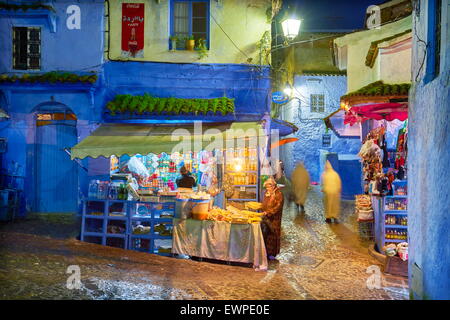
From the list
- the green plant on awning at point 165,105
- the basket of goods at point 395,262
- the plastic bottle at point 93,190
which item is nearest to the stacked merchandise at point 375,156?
the basket of goods at point 395,262

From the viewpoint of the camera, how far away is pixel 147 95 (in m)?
Answer: 14.2

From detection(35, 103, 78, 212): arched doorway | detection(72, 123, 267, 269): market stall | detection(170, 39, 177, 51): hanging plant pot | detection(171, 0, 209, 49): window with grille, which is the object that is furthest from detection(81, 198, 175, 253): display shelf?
detection(171, 0, 209, 49): window with grille

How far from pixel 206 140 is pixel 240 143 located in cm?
96

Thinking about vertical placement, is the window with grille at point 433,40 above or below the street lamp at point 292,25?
below

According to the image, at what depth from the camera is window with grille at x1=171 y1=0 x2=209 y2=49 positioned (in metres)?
14.5

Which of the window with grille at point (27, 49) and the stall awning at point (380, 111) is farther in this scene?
the window with grille at point (27, 49)

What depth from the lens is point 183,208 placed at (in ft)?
31.1

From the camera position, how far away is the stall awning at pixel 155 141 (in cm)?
1015

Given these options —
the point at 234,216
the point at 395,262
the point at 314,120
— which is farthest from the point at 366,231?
the point at 314,120

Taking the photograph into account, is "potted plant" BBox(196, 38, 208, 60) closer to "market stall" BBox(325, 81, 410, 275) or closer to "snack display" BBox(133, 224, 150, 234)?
"market stall" BBox(325, 81, 410, 275)

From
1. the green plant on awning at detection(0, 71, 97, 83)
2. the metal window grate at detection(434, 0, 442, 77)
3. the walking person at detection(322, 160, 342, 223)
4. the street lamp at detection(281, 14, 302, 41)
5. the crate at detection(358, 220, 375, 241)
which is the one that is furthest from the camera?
the walking person at detection(322, 160, 342, 223)

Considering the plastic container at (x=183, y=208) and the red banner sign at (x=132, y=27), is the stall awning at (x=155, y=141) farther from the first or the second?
the red banner sign at (x=132, y=27)

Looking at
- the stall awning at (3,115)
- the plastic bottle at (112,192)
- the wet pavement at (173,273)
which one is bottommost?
the wet pavement at (173,273)

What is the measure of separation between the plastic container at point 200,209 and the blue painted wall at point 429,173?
14.4 ft
